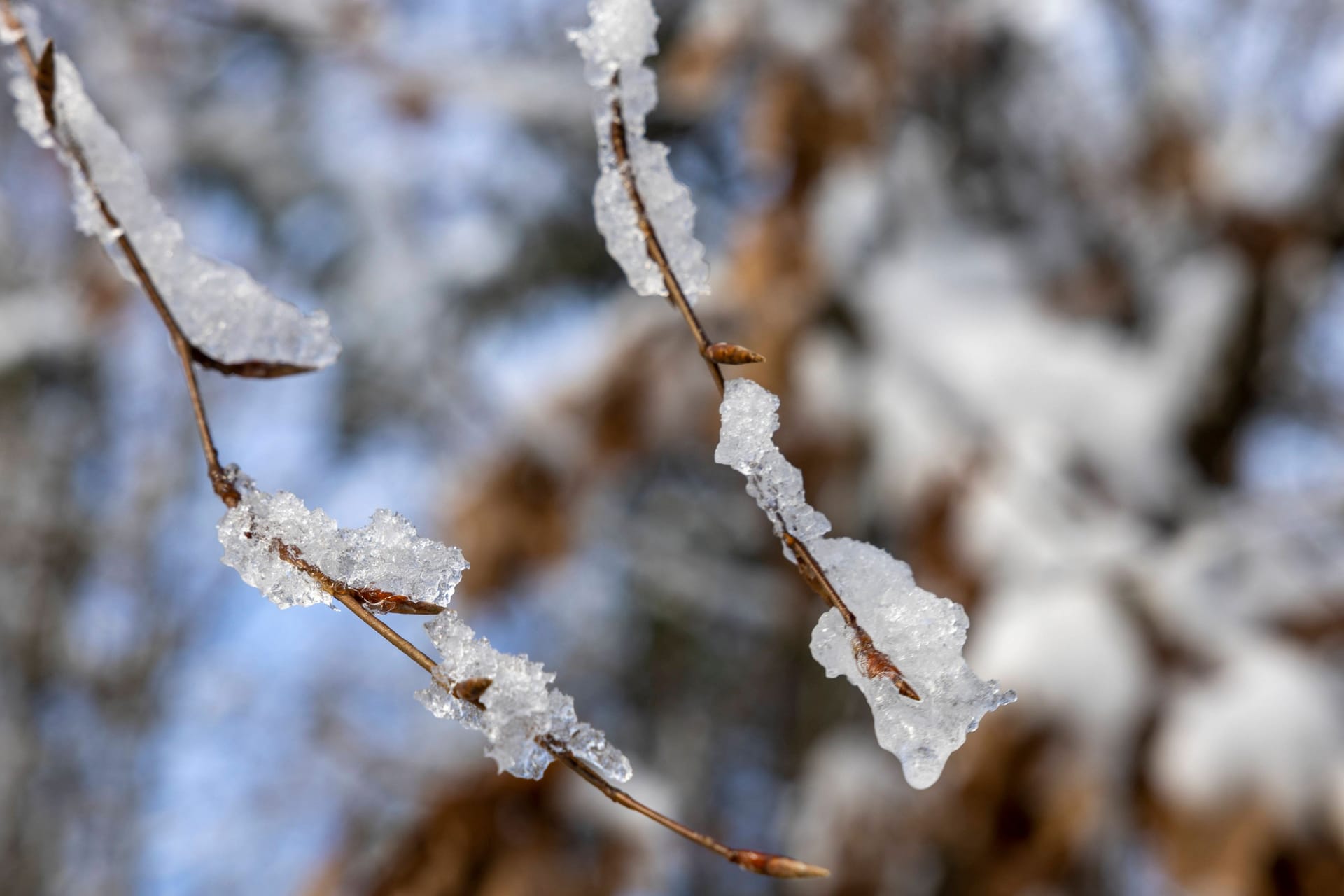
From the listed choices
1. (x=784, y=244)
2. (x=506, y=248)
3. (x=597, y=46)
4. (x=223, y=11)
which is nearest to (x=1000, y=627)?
(x=784, y=244)

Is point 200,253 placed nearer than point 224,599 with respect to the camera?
Yes

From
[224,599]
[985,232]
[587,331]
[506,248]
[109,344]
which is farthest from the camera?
[224,599]

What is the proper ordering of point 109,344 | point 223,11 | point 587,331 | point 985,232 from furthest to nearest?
1. point 109,344
2. point 985,232
3. point 587,331
4. point 223,11

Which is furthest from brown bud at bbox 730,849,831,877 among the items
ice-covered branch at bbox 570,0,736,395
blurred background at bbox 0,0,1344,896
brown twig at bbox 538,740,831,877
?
blurred background at bbox 0,0,1344,896

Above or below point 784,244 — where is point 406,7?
above

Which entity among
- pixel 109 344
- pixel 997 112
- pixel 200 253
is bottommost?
pixel 200 253

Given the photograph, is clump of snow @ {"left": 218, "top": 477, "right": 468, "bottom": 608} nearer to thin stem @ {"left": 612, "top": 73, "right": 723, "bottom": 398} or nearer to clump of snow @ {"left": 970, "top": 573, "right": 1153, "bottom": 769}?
thin stem @ {"left": 612, "top": 73, "right": 723, "bottom": 398}

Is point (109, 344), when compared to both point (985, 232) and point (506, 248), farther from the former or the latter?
point (985, 232)

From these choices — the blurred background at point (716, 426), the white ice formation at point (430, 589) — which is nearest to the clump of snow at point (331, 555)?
the white ice formation at point (430, 589)
